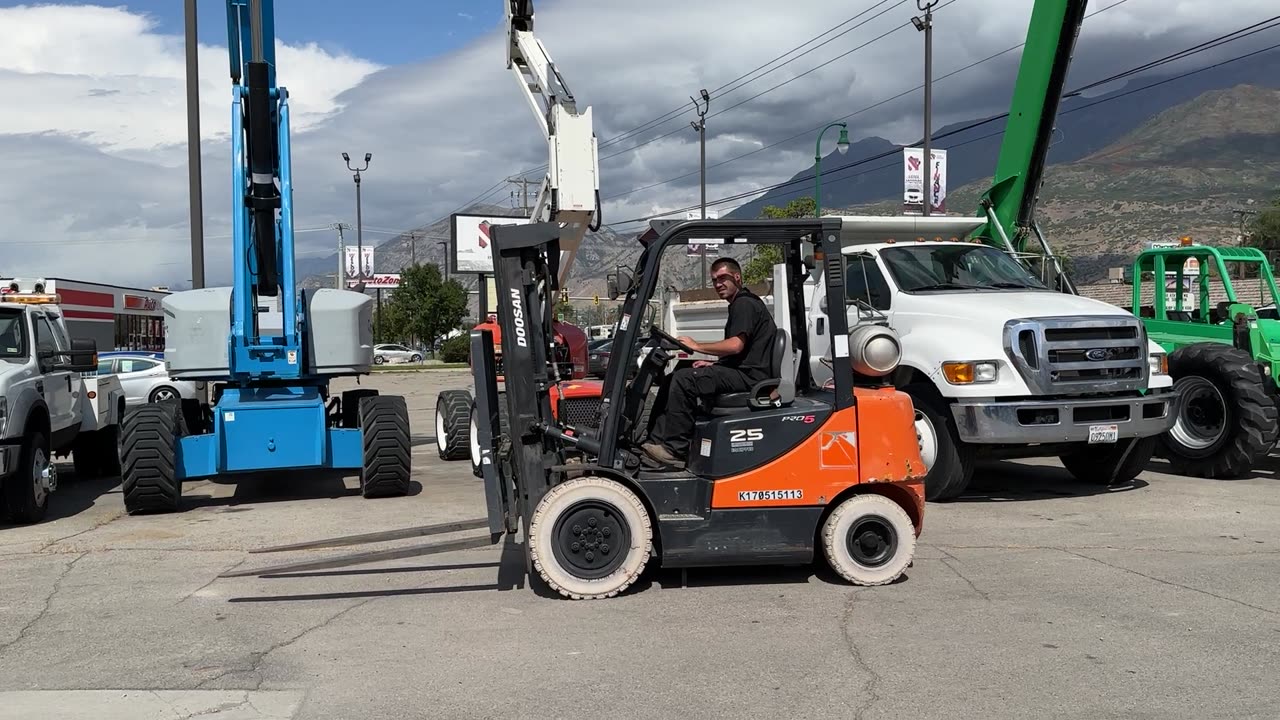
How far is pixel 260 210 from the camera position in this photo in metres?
11.1

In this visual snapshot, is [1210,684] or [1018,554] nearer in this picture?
[1210,684]

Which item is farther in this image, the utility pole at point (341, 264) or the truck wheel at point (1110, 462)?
the utility pole at point (341, 264)

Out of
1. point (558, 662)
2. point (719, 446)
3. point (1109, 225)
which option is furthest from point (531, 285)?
point (1109, 225)

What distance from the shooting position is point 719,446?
22.0 feet

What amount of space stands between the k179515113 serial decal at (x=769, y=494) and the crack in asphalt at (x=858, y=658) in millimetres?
706

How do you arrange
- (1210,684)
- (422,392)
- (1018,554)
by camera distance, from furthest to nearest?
(422,392)
(1018,554)
(1210,684)

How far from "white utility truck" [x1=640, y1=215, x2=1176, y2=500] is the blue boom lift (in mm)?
3470

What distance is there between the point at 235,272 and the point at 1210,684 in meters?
9.23

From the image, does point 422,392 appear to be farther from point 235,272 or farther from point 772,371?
point 772,371

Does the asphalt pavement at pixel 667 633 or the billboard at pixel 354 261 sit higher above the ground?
the billboard at pixel 354 261

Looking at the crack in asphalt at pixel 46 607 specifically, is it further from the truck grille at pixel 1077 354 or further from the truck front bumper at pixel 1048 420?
the truck grille at pixel 1077 354

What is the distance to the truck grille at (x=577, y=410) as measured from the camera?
30.0 feet

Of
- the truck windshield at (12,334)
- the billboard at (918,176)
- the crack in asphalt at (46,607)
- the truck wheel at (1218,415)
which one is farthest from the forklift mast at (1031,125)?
the billboard at (918,176)

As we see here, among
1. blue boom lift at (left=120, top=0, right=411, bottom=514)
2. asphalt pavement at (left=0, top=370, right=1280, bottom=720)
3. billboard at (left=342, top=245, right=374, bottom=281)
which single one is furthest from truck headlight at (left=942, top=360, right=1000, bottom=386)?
billboard at (left=342, top=245, right=374, bottom=281)
